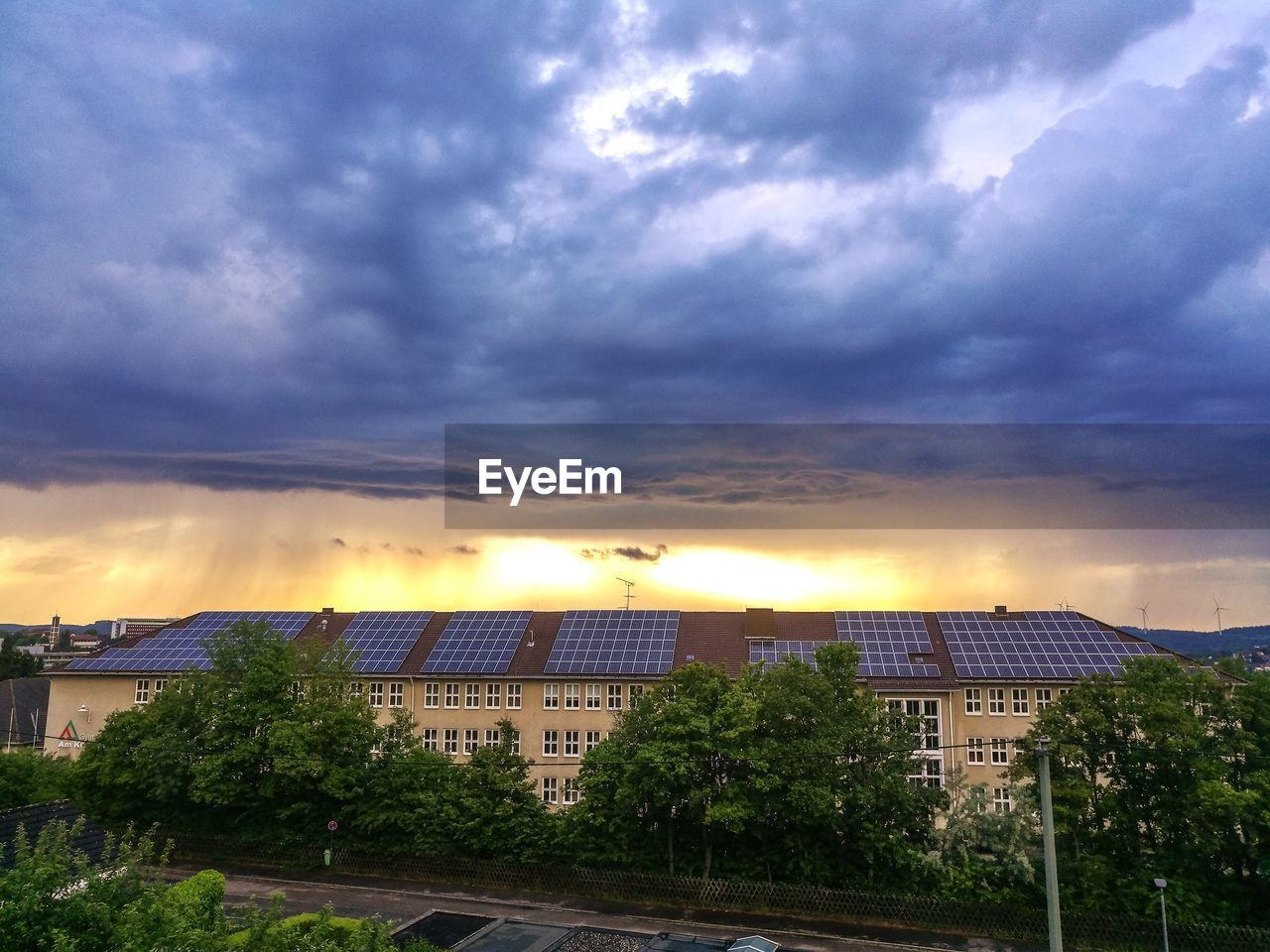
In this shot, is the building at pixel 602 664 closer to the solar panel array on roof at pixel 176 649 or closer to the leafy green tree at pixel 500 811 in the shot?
the solar panel array on roof at pixel 176 649

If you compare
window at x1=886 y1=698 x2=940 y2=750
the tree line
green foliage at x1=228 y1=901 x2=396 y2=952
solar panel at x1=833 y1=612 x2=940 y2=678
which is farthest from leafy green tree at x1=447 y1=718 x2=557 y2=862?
window at x1=886 y1=698 x2=940 y2=750

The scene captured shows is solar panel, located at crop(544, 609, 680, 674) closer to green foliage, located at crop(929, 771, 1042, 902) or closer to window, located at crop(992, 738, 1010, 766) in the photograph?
window, located at crop(992, 738, 1010, 766)

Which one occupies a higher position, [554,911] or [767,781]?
[767,781]

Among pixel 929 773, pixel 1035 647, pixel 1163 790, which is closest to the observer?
pixel 1163 790

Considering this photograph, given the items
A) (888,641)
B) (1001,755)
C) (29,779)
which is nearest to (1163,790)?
(1001,755)

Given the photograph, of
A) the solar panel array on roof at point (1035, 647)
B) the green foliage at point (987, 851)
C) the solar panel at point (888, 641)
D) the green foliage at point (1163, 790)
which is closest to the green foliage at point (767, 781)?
the green foliage at point (987, 851)

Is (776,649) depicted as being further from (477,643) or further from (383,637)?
(383,637)
